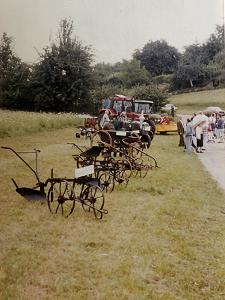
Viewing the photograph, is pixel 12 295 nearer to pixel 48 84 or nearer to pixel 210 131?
pixel 48 84

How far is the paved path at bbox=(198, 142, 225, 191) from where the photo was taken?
32.9 ft

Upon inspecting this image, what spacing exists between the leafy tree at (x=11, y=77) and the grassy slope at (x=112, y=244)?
1.78ft

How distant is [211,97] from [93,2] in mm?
23362

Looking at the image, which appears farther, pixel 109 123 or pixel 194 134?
pixel 109 123

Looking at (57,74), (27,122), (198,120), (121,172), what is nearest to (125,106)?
(198,120)

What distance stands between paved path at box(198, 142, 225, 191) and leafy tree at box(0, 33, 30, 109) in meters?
4.24

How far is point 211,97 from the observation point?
93.2 feet

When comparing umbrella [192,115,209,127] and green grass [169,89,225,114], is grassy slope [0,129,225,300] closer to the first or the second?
umbrella [192,115,209,127]

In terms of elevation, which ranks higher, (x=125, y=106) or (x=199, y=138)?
(x=125, y=106)

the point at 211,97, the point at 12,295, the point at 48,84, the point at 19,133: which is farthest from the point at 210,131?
the point at 12,295

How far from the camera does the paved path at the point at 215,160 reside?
32.9 feet

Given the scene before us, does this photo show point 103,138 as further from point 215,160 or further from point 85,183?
point 85,183

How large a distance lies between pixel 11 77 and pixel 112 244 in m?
2.56

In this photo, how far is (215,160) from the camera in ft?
42.1
